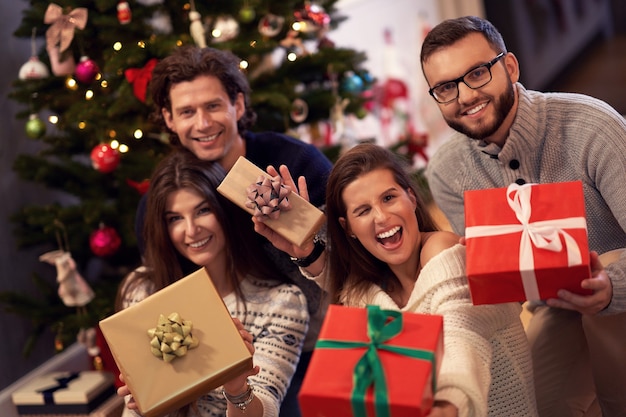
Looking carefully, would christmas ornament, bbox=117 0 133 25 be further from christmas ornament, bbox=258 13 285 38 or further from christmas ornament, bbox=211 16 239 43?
christmas ornament, bbox=258 13 285 38

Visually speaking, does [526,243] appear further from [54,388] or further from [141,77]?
[54,388]

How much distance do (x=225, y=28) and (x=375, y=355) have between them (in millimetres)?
1820

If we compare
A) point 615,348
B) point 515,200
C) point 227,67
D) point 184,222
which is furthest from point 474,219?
point 227,67

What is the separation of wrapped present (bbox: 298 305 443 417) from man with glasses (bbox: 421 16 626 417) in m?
0.46

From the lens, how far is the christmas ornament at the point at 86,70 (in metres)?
2.80

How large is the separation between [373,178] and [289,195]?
0.21 metres

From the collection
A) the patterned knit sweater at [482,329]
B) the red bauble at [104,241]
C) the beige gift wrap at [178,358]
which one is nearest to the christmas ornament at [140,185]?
the red bauble at [104,241]

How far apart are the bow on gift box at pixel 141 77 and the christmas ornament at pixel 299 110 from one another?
1.72 ft

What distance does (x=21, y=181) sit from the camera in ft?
10.7

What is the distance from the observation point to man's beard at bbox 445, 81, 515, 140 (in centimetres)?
198

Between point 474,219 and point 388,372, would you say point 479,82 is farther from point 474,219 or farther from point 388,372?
point 388,372

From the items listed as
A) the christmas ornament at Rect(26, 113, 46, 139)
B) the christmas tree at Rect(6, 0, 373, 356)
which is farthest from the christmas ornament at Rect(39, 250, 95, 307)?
the christmas ornament at Rect(26, 113, 46, 139)

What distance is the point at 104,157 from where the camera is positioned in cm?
278

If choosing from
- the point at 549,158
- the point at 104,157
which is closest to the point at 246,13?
the point at 104,157
